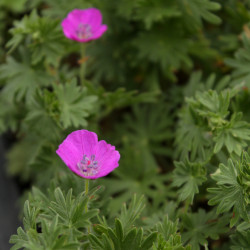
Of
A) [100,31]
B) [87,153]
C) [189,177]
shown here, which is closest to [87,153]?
[87,153]

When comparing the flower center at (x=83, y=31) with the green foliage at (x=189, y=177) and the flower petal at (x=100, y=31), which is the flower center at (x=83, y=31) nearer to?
the flower petal at (x=100, y=31)

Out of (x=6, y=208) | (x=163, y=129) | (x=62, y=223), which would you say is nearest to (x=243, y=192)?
(x=62, y=223)

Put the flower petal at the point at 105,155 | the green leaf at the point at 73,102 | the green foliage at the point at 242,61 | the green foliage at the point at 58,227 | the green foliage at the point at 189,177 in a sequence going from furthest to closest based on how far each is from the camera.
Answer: the green foliage at the point at 242,61 < the green leaf at the point at 73,102 < the green foliage at the point at 189,177 < the flower petal at the point at 105,155 < the green foliage at the point at 58,227

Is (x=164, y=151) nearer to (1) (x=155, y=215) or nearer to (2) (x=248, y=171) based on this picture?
(1) (x=155, y=215)

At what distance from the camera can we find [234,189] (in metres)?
1.27

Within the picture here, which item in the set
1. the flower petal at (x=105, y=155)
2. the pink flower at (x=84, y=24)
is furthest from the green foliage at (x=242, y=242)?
the pink flower at (x=84, y=24)

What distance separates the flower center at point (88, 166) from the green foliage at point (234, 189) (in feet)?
1.19

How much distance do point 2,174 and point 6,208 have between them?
0.25m

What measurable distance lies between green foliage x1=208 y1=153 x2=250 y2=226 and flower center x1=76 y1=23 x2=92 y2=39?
84cm

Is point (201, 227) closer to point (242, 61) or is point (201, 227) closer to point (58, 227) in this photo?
point (58, 227)

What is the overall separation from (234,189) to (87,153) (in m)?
0.48

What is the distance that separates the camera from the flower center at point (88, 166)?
1.24 meters

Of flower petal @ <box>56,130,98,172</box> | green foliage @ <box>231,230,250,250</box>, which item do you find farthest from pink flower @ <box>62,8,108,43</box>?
green foliage @ <box>231,230,250,250</box>

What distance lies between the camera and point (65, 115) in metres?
1.67
